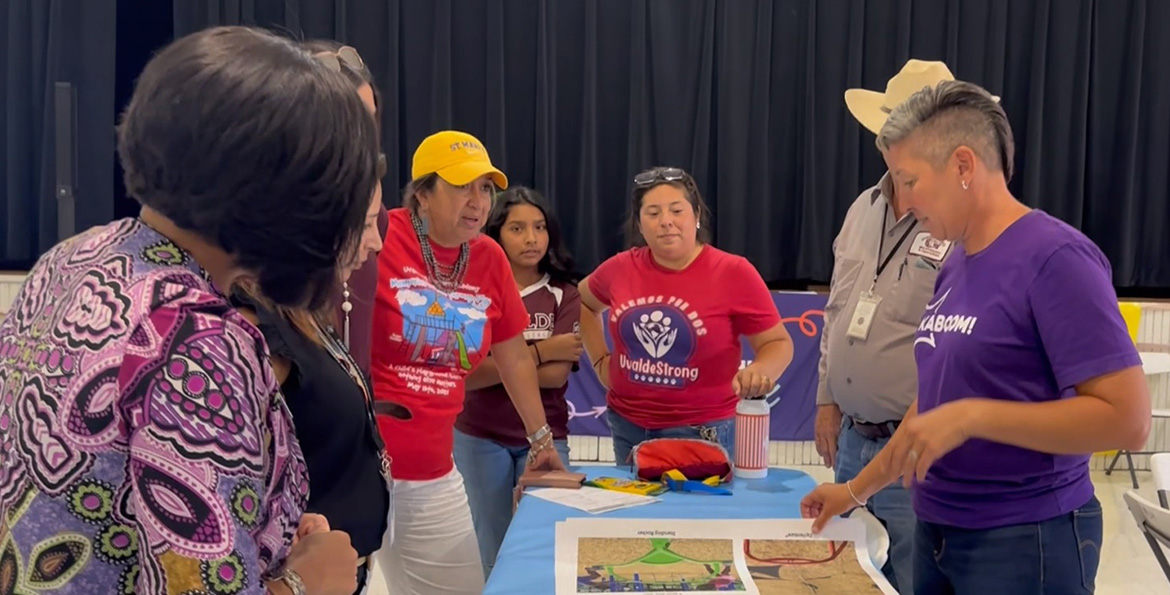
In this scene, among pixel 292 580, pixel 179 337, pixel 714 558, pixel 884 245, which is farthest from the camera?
pixel 884 245

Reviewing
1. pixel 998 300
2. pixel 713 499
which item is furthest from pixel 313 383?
pixel 713 499

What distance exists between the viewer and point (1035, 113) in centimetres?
→ 557

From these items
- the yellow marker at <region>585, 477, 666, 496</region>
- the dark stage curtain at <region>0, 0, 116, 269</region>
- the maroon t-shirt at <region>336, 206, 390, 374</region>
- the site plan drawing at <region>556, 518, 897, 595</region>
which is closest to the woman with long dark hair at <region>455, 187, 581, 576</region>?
the yellow marker at <region>585, 477, 666, 496</region>

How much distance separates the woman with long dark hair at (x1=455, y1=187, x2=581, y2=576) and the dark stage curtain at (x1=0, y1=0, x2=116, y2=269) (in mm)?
3625

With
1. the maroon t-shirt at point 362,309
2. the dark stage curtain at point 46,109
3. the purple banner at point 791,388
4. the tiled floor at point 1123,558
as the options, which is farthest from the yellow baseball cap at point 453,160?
the dark stage curtain at point 46,109

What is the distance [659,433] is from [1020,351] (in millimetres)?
1215

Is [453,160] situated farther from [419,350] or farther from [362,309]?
[362,309]

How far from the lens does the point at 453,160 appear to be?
7.03 ft

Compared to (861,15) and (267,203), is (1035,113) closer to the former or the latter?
(861,15)

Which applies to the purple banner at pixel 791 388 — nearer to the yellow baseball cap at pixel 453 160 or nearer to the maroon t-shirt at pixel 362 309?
the yellow baseball cap at pixel 453 160

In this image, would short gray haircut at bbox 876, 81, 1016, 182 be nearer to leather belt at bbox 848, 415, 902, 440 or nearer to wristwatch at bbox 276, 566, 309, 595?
leather belt at bbox 848, 415, 902, 440

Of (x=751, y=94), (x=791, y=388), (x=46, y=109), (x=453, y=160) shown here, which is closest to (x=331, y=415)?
(x=453, y=160)

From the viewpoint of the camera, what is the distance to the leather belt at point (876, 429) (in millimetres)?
1993

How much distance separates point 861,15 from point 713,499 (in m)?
4.53
